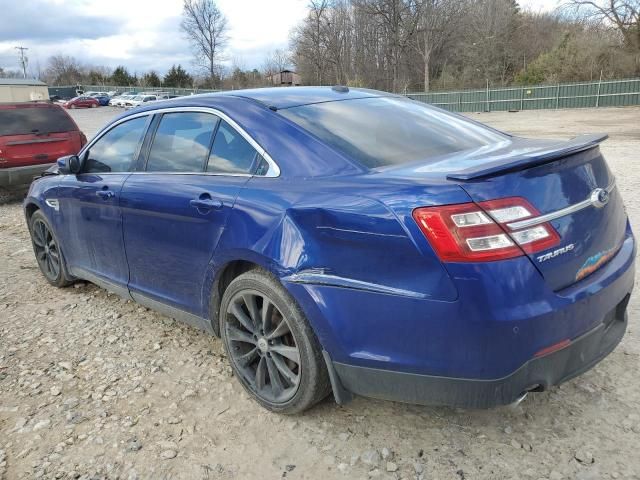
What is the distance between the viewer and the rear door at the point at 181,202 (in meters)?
2.94

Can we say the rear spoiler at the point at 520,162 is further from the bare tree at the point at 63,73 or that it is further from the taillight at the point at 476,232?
the bare tree at the point at 63,73

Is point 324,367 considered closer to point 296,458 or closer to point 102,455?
point 296,458

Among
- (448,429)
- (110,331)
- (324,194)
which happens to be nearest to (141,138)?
(110,331)

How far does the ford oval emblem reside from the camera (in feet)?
7.75

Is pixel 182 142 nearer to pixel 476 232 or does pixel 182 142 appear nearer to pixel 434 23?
pixel 476 232

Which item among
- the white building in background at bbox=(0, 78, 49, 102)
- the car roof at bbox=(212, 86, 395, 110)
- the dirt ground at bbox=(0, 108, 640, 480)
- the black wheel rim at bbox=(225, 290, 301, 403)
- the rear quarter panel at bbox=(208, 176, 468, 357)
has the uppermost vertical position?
the white building in background at bbox=(0, 78, 49, 102)

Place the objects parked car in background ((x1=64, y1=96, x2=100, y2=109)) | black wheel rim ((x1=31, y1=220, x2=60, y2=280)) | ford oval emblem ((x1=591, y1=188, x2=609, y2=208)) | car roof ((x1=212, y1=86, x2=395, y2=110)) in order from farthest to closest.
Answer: parked car in background ((x1=64, y1=96, x2=100, y2=109))
black wheel rim ((x1=31, y1=220, x2=60, y2=280))
car roof ((x1=212, y1=86, x2=395, y2=110))
ford oval emblem ((x1=591, y1=188, x2=609, y2=208))

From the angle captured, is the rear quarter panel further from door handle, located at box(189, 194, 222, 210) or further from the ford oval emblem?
the ford oval emblem

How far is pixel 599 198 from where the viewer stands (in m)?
2.39

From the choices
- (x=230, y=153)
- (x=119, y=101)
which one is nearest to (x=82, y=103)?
(x=119, y=101)

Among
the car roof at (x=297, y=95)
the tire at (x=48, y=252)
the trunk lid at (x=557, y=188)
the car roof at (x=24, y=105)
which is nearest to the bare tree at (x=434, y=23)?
the car roof at (x=24, y=105)

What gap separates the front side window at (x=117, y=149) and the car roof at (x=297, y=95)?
766 millimetres

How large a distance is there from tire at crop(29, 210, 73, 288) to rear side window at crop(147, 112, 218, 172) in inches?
69.3

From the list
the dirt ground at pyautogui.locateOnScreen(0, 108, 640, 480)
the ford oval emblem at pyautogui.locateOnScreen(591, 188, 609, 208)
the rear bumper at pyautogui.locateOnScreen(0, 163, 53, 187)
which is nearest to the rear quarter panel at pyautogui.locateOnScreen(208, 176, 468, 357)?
the dirt ground at pyautogui.locateOnScreen(0, 108, 640, 480)
